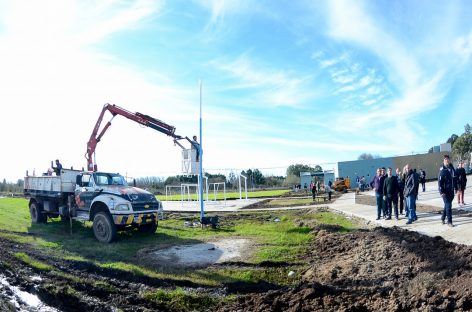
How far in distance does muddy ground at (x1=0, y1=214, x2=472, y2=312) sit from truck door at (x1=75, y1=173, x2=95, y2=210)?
11.9ft

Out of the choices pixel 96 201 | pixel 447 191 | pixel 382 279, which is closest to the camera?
pixel 382 279

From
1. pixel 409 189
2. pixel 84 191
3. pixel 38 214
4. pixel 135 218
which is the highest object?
pixel 84 191

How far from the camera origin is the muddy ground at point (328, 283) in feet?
16.9

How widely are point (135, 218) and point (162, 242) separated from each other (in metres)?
1.12

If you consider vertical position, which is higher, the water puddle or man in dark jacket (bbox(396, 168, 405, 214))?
man in dark jacket (bbox(396, 168, 405, 214))

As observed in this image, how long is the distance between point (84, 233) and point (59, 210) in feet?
5.38

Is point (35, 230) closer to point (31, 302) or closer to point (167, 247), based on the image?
point (167, 247)

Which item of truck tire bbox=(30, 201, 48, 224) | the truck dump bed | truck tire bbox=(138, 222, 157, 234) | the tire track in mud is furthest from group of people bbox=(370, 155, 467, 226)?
truck tire bbox=(30, 201, 48, 224)

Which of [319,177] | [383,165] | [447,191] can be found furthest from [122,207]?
[383,165]

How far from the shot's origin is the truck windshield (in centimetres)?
1319

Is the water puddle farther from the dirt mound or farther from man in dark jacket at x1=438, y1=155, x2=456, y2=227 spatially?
man in dark jacket at x1=438, y1=155, x2=456, y2=227

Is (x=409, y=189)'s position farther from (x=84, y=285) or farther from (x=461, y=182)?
(x=84, y=285)

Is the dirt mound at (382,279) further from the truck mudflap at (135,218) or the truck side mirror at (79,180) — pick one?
the truck side mirror at (79,180)

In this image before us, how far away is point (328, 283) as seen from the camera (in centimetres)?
675
